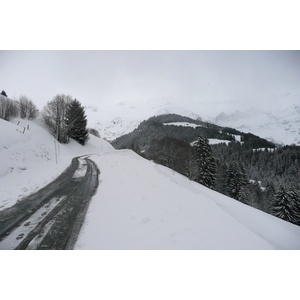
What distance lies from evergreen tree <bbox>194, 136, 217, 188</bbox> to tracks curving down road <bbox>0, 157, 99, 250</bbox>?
72.2 ft

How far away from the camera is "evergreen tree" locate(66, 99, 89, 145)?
31.9 meters

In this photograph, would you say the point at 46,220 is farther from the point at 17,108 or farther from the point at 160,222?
the point at 17,108

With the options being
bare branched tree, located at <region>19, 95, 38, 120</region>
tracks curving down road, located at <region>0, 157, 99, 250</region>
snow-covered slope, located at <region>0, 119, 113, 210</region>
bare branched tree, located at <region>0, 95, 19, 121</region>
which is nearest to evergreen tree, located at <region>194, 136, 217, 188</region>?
snow-covered slope, located at <region>0, 119, 113, 210</region>

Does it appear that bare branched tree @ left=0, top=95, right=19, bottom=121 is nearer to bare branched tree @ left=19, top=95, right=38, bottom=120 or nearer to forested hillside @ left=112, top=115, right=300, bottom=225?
bare branched tree @ left=19, top=95, right=38, bottom=120

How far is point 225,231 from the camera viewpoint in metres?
3.47

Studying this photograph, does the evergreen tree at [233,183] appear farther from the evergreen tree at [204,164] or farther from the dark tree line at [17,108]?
the dark tree line at [17,108]

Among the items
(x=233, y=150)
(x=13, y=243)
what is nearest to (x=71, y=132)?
(x=13, y=243)

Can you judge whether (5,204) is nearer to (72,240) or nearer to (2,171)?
(72,240)

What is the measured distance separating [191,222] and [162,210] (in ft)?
3.81

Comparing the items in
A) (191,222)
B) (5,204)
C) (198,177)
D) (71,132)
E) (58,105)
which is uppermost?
(58,105)

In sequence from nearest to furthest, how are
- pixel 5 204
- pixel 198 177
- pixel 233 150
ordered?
pixel 5 204 < pixel 198 177 < pixel 233 150

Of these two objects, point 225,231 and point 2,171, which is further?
point 2,171

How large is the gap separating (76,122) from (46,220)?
3413 centimetres

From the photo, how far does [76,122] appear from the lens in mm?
33906
